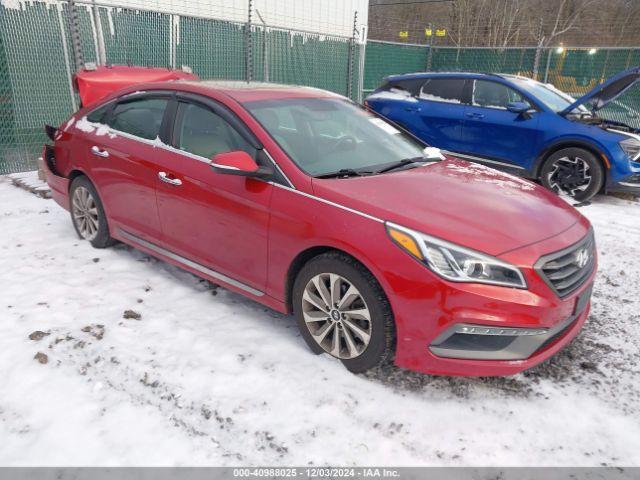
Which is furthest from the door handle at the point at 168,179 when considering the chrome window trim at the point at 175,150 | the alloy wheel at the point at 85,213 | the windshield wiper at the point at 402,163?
the windshield wiper at the point at 402,163

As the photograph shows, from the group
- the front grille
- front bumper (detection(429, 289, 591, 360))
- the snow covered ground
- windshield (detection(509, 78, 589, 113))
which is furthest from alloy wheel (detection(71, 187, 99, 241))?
windshield (detection(509, 78, 589, 113))

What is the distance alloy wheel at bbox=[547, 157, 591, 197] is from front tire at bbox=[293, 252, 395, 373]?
514 cm

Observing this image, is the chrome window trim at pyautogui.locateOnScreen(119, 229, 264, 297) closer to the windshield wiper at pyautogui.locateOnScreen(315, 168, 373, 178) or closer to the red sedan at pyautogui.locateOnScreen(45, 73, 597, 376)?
the red sedan at pyautogui.locateOnScreen(45, 73, 597, 376)

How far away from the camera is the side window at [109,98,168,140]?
12.8ft

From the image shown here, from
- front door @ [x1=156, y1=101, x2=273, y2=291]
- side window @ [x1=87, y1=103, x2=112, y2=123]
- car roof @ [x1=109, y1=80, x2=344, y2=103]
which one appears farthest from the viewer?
side window @ [x1=87, y1=103, x2=112, y2=123]

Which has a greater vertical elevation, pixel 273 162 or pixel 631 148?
pixel 273 162

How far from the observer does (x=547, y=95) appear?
24.0ft

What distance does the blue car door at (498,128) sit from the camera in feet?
22.6

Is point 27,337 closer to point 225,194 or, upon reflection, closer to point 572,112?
point 225,194

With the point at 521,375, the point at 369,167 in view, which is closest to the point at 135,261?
the point at 369,167

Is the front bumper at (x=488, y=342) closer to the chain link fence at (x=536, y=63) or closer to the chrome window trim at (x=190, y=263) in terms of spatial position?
the chrome window trim at (x=190, y=263)

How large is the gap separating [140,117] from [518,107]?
511 centimetres

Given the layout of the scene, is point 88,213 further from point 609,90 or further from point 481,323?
point 609,90

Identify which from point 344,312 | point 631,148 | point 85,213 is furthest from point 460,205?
point 631,148
